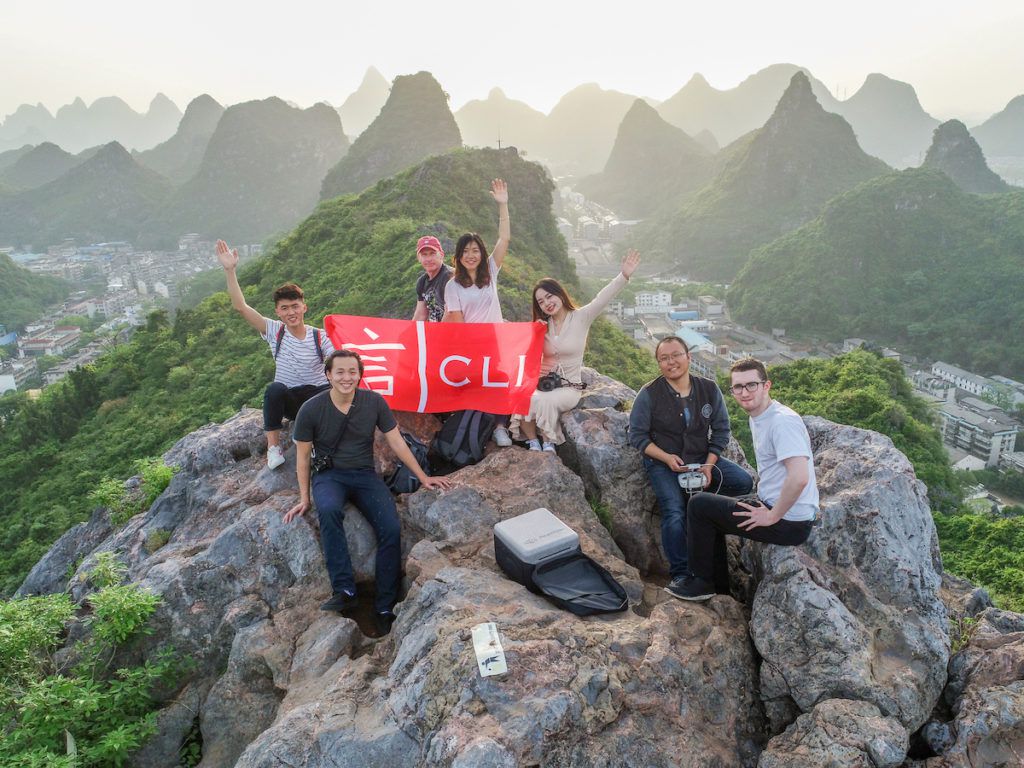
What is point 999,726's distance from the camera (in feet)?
8.92

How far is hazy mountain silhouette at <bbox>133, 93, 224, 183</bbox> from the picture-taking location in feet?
357

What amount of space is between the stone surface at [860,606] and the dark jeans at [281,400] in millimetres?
3527

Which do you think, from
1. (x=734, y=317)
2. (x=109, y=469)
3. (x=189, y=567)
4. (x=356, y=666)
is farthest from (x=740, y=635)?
(x=734, y=317)

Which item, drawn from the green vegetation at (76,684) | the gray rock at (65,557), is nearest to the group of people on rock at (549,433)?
the green vegetation at (76,684)

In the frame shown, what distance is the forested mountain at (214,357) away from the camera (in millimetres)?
12930

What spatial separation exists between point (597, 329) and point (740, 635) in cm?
1875

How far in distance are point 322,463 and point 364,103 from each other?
208486 mm

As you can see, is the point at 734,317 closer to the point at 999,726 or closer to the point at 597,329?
the point at 597,329

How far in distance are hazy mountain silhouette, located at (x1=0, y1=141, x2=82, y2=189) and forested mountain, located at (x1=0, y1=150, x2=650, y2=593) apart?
104 metres

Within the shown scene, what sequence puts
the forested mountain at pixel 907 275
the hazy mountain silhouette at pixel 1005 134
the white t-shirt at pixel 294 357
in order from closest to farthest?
the white t-shirt at pixel 294 357
the forested mountain at pixel 907 275
the hazy mountain silhouette at pixel 1005 134

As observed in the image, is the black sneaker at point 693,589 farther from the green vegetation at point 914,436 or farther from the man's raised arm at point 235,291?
the green vegetation at point 914,436

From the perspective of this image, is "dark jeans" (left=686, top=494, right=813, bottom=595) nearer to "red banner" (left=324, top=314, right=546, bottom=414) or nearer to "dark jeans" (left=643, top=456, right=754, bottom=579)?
"dark jeans" (left=643, top=456, right=754, bottom=579)

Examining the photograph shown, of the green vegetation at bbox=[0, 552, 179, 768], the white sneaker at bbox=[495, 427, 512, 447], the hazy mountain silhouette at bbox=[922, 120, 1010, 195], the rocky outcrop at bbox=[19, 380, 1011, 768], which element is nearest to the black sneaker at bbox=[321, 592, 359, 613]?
the rocky outcrop at bbox=[19, 380, 1011, 768]

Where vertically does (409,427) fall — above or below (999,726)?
above
